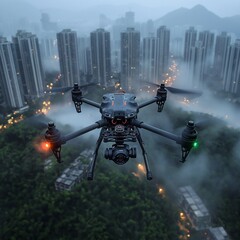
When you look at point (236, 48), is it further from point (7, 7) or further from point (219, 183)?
point (7, 7)

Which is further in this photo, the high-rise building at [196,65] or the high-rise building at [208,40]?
the high-rise building at [208,40]

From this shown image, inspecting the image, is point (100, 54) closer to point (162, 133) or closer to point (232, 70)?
point (232, 70)

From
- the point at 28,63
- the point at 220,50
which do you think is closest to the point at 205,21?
the point at 220,50

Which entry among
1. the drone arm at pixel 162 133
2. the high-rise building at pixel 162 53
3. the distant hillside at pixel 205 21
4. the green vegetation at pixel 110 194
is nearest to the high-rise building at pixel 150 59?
the high-rise building at pixel 162 53

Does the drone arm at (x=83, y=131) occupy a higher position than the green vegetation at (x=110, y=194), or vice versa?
the drone arm at (x=83, y=131)

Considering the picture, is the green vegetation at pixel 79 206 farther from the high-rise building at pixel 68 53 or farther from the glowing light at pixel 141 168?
the high-rise building at pixel 68 53
